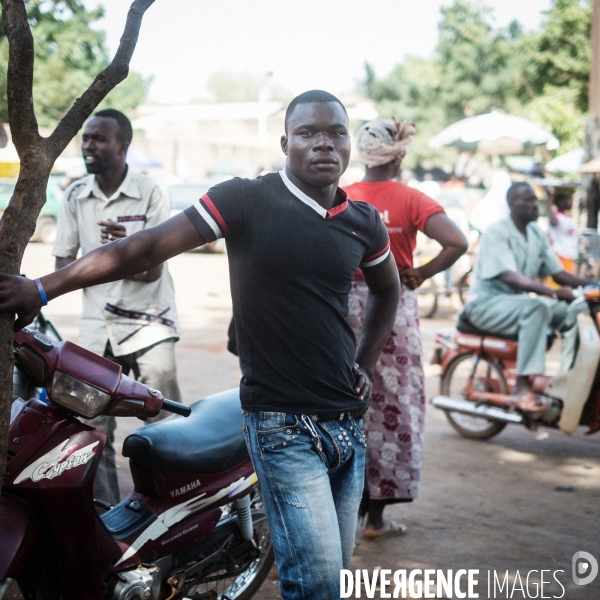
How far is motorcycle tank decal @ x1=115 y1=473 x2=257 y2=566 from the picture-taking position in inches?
118

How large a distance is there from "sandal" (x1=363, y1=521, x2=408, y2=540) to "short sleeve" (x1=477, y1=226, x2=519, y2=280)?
7.42 feet

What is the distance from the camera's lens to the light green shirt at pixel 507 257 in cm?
611

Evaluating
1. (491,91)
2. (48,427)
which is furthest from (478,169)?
(48,427)

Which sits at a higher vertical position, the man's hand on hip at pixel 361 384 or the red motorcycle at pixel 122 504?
the man's hand on hip at pixel 361 384

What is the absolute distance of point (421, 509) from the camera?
5.01m

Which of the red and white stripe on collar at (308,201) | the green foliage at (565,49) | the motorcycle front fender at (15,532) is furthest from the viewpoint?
the green foliage at (565,49)

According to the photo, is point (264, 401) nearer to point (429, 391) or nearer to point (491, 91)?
point (429, 391)

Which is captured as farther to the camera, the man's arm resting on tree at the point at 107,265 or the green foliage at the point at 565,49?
the green foliage at the point at 565,49

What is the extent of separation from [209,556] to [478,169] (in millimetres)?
38166

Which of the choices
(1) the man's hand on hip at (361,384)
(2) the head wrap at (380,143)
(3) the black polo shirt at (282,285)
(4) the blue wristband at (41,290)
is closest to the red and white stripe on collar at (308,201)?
(3) the black polo shirt at (282,285)

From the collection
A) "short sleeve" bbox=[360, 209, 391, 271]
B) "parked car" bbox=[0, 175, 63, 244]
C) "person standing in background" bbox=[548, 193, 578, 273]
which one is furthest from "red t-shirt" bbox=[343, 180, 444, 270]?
"parked car" bbox=[0, 175, 63, 244]

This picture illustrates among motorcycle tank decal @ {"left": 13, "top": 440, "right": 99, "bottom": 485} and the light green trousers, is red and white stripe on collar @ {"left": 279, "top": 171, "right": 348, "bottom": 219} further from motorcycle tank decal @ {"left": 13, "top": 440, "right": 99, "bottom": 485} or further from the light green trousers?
the light green trousers

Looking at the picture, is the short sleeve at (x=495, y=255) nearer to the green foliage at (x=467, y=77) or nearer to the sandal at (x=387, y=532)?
the sandal at (x=387, y=532)

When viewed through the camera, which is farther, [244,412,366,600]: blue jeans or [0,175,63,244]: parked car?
[0,175,63,244]: parked car
